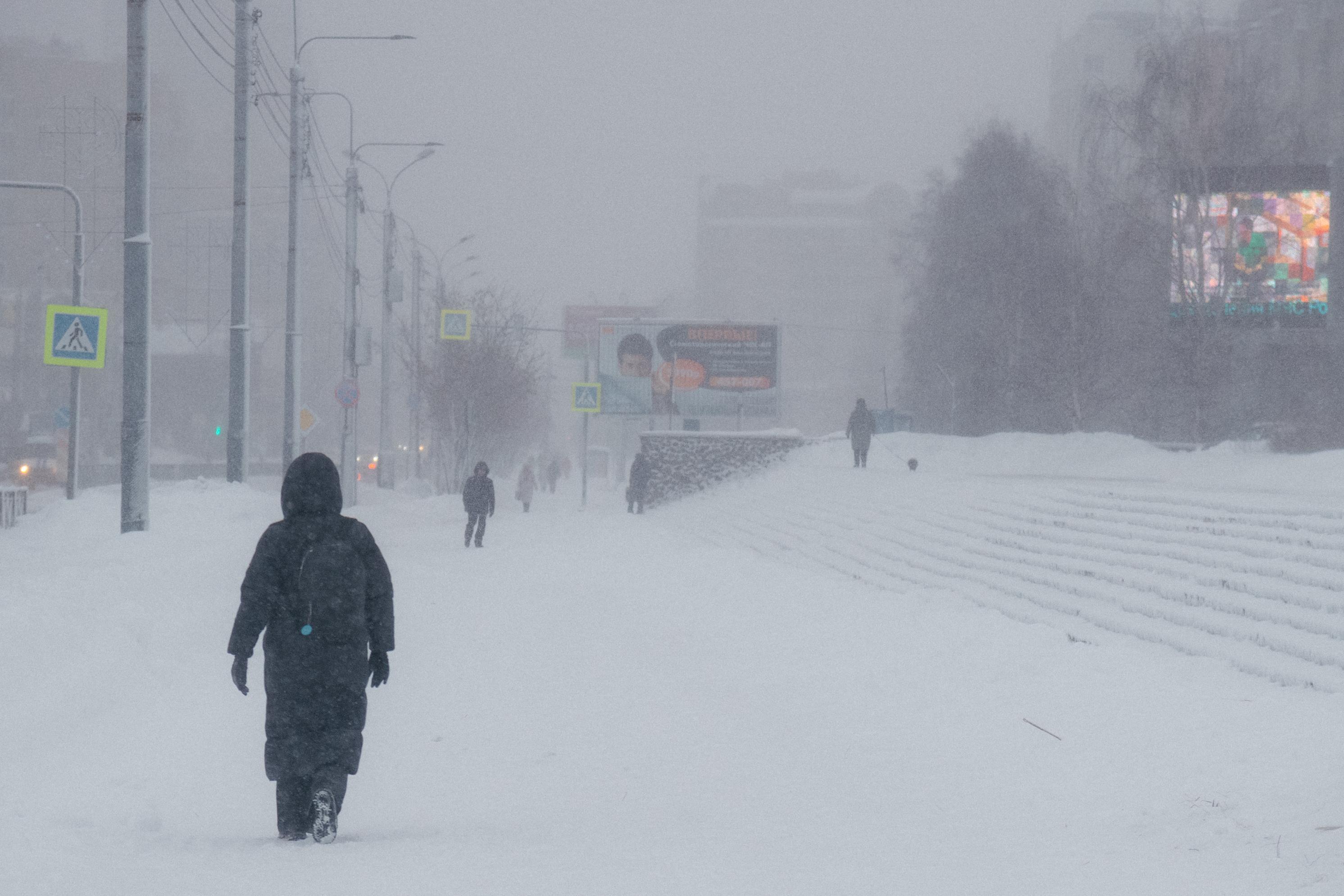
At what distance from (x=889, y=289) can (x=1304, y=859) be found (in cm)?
11660

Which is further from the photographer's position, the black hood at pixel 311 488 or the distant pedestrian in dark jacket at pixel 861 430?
the distant pedestrian in dark jacket at pixel 861 430

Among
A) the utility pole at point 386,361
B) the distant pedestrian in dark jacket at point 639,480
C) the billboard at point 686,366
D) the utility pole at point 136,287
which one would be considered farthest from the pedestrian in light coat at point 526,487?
the utility pole at point 136,287

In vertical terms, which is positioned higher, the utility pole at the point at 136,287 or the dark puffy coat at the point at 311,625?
the utility pole at the point at 136,287

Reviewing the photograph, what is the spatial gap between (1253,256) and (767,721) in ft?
86.2

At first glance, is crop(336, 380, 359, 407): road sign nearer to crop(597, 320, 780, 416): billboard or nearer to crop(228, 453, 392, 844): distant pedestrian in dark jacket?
crop(597, 320, 780, 416): billboard

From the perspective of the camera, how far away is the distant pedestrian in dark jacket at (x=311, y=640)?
5.64m

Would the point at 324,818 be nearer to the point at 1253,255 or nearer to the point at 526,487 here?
the point at 526,487

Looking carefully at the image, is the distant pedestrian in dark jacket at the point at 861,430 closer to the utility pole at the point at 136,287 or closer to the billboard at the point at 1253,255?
the billboard at the point at 1253,255

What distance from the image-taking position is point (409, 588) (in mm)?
16484

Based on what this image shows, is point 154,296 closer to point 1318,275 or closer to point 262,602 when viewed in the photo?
point 1318,275

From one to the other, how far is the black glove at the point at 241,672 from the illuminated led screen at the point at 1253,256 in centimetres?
2905

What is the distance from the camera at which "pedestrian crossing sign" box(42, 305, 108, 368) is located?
1527cm

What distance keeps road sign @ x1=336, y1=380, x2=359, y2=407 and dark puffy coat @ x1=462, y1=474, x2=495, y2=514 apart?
6.43 m

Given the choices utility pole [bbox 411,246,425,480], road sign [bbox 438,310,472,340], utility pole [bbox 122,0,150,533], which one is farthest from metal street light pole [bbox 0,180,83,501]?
utility pole [bbox 411,246,425,480]
